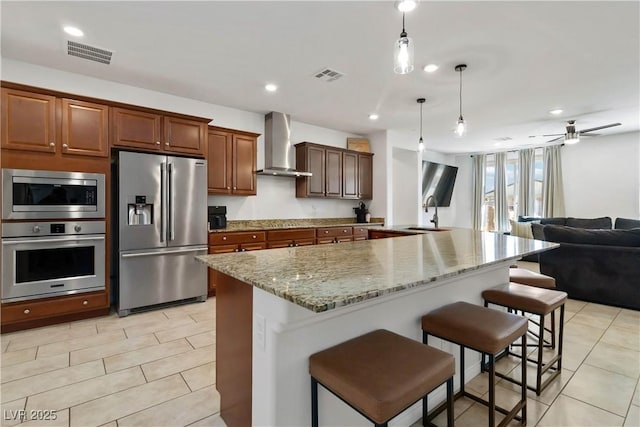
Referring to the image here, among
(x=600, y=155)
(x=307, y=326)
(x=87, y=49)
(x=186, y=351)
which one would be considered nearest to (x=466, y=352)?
(x=307, y=326)

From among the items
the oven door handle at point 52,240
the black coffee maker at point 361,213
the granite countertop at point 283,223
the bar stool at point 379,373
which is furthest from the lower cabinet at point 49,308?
the black coffee maker at point 361,213

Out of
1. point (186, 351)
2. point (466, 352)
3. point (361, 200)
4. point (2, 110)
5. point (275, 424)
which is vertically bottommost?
point (186, 351)

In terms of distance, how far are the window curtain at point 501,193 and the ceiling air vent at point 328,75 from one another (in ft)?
22.0

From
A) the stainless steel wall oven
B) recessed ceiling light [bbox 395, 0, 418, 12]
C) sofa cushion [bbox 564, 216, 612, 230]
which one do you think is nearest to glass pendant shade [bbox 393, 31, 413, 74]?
recessed ceiling light [bbox 395, 0, 418, 12]

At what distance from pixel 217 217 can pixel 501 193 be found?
7.56 m

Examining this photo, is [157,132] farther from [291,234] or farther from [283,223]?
[283,223]

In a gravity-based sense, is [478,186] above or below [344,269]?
above

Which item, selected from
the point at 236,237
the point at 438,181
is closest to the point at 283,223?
the point at 236,237

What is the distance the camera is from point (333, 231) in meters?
5.16

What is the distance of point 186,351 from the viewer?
2523 mm

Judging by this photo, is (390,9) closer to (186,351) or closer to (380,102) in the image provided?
(380,102)

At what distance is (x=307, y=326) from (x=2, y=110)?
3.58m

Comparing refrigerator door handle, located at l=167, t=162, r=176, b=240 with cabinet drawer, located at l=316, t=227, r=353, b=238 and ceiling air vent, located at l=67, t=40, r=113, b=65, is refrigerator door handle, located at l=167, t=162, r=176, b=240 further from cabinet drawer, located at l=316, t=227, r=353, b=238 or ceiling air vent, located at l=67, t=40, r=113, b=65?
cabinet drawer, located at l=316, t=227, r=353, b=238

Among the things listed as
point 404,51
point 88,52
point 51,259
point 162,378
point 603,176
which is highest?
point 88,52
